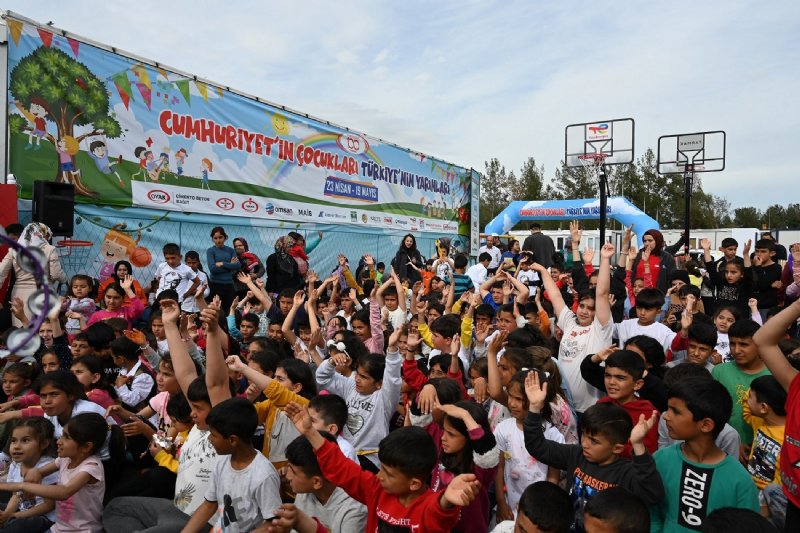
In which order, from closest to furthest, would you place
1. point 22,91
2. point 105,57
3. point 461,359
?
1. point 461,359
2. point 22,91
3. point 105,57

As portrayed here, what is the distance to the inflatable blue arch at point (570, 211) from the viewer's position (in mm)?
20547

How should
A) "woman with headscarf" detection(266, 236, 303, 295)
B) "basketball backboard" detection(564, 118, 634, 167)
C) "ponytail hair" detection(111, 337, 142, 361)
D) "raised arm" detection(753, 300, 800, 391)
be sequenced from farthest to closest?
"basketball backboard" detection(564, 118, 634, 167) < "woman with headscarf" detection(266, 236, 303, 295) < "ponytail hair" detection(111, 337, 142, 361) < "raised arm" detection(753, 300, 800, 391)

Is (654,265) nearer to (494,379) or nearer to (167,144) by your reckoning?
(494,379)

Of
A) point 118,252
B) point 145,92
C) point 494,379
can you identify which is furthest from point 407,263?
point 494,379

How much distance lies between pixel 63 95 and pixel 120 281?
249cm

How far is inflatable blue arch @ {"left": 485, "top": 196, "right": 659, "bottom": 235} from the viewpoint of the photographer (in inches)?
809

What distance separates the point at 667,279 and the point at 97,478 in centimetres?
633

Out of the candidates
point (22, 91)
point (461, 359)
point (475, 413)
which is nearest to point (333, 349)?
point (461, 359)

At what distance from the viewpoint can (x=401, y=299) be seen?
6.11 m

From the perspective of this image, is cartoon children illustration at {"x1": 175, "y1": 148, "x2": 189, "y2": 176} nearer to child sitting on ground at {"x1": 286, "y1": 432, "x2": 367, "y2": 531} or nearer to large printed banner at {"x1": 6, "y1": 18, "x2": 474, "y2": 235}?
large printed banner at {"x1": 6, "y1": 18, "x2": 474, "y2": 235}

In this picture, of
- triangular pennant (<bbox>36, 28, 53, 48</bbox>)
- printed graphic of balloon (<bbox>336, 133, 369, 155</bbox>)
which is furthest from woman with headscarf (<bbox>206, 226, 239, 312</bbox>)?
printed graphic of balloon (<bbox>336, 133, 369, 155</bbox>)

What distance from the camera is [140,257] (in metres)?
8.59

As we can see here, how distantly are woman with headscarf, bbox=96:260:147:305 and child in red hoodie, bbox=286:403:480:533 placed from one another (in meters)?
5.00

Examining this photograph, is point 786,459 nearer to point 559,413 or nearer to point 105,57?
point 559,413
